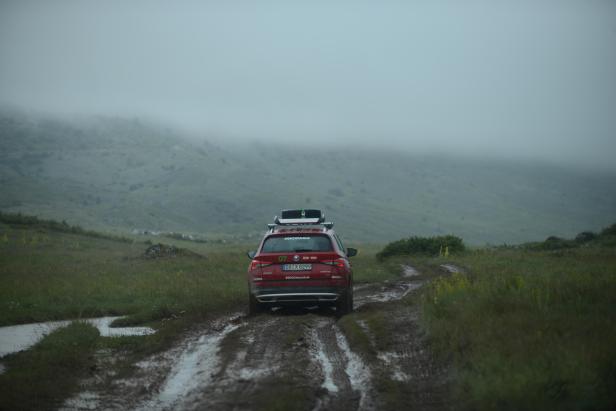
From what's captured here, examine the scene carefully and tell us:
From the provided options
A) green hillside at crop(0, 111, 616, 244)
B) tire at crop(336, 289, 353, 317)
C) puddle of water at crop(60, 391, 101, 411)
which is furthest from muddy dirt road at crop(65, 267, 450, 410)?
green hillside at crop(0, 111, 616, 244)

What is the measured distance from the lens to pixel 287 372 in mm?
9984

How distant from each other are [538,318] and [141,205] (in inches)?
5541

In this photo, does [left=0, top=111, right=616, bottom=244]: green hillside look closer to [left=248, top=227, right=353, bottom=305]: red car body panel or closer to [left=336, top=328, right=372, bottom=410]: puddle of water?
[left=248, top=227, right=353, bottom=305]: red car body panel

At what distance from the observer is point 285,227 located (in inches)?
671

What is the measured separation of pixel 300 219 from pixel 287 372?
9.58 m

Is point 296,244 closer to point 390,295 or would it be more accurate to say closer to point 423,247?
point 390,295

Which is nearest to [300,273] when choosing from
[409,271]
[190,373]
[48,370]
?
[190,373]

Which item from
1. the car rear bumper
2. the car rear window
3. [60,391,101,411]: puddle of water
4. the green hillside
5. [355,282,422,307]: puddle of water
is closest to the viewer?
[60,391,101,411]: puddle of water

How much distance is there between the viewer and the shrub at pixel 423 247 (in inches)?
1681

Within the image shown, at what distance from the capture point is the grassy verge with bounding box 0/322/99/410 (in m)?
8.97

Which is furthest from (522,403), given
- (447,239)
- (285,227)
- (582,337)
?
(447,239)

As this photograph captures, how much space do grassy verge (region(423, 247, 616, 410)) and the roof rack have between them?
176 inches

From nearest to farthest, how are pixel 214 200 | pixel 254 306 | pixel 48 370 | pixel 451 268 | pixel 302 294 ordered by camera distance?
pixel 48 370 < pixel 302 294 < pixel 254 306 < pixel 451 268 < pixel 214 200

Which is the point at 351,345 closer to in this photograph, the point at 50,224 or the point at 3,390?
the point at 3,390
